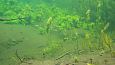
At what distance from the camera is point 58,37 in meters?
9.05

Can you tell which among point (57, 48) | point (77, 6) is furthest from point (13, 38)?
point (77, 6)

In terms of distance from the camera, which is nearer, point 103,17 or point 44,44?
point 44,44

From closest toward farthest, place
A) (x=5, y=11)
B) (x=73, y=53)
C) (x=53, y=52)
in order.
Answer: (x=73, y=53)
(x=53, y=52)
(x=5, y=11)

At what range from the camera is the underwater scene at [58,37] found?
6.30 meters

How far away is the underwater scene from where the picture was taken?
20.7ft

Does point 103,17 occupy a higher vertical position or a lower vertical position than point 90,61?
higher

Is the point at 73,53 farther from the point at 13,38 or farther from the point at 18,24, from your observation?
the point at 18,24

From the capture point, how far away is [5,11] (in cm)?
1213

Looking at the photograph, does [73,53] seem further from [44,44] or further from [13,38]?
[13,38]

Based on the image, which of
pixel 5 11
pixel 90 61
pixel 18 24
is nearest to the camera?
pixel 90 61

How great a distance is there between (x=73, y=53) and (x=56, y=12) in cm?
563

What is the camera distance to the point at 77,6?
13.3 metres

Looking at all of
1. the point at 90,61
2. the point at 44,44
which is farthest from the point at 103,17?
the point at 90,61

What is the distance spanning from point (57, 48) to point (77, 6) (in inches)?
239
